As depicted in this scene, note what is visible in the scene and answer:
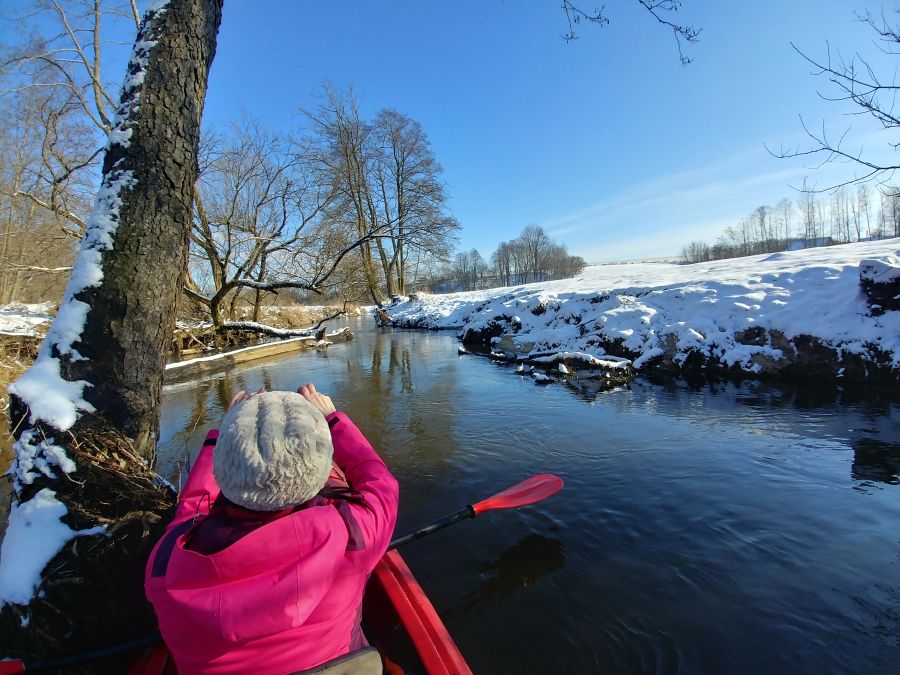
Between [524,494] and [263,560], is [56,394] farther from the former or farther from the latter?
[524,494]

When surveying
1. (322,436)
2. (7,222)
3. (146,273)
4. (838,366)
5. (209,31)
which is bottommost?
(838,366)

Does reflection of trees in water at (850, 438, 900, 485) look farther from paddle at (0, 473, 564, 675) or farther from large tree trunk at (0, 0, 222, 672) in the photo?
large tree trunk at (0, 0, 222, 672)

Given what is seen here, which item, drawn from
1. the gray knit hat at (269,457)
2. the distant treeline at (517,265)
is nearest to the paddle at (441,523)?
Result: the gray knit hat at (269,457)

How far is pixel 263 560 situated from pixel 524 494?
2.54 metres

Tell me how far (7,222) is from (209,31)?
17061 mm

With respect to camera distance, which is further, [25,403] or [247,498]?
[25,403]

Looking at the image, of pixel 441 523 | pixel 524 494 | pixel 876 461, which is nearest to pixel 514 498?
pixel 524 494

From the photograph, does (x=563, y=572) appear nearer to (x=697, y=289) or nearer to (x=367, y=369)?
(x=367, y=369)

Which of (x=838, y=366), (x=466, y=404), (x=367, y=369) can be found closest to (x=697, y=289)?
(x=838, y=366)

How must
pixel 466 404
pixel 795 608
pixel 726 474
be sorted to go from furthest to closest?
pixel 466 404
pixel 726 474
pixel 795 608

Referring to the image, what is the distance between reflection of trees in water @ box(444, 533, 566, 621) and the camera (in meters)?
2.66

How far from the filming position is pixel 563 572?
114 inches

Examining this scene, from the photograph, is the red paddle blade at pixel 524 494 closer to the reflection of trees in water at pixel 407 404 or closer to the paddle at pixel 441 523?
the paddle at pixel 441 523

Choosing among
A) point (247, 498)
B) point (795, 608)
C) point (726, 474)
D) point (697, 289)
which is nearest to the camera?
point (247, 498)
